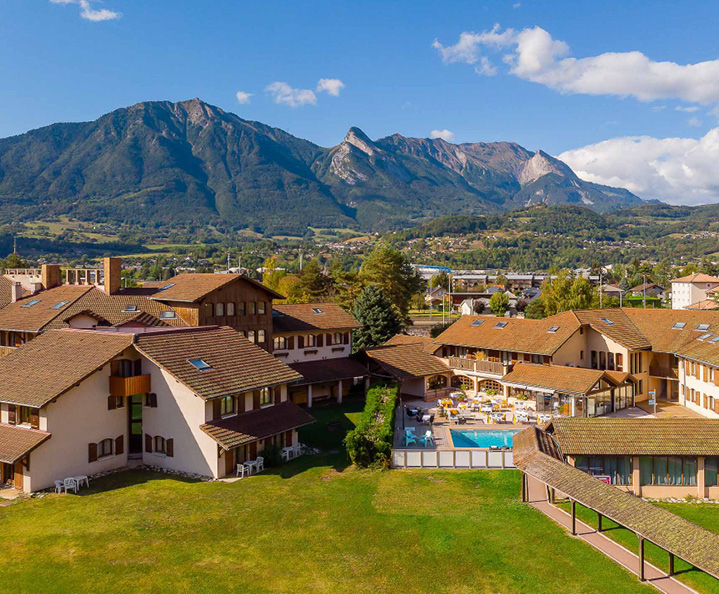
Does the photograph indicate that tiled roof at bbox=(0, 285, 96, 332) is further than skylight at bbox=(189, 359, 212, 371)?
Yes

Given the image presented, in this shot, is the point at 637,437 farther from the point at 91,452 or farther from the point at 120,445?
the point at 91,452

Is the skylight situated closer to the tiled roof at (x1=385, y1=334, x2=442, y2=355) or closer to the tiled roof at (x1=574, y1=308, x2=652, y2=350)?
the tiled roof at (x1=385, y1=334, x2=442, y2=355)

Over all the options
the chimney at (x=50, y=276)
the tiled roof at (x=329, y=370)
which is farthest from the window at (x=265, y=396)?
the chimney at (x=50, y=276)

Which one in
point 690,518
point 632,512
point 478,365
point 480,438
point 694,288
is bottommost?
point 480,438

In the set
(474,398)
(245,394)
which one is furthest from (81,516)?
(474,398)

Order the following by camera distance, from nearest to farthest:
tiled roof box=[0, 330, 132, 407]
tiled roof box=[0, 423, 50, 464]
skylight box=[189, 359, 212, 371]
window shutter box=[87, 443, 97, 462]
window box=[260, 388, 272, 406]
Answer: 1. tiled roof box=[0, 423, 50, 464]
2. tiled roof box=[0, 330, 132, 407]
3. window shutter box=[87, 443, 97, 462]
4. skylight box=[189, 359, 212, 371]
5. window box=[260, 388, 272, 406]

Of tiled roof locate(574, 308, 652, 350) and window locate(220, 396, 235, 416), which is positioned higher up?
tiled roof locate(574, 308, 652, 350)

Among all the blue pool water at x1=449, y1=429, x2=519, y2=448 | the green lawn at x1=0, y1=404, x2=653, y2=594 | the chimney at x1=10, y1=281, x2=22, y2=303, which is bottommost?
the blue pool water at x1=449, y1=429, x2=519, y2=448

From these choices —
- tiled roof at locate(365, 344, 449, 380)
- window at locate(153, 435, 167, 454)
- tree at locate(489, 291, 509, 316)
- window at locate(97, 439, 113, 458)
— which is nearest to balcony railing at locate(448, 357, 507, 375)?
tiled roof at locate(365, 344, 449, 380)

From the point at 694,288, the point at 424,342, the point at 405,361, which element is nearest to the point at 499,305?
the point at 694,288
